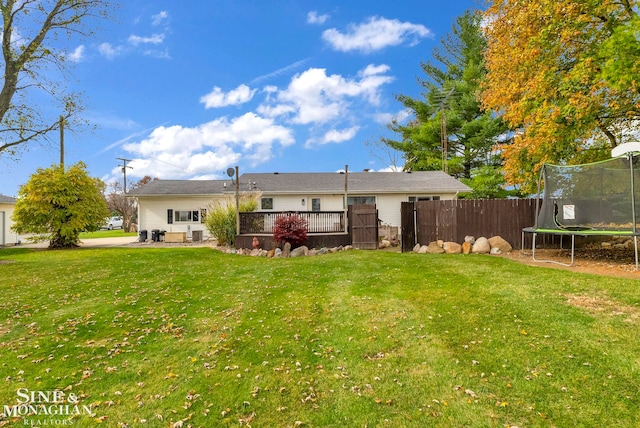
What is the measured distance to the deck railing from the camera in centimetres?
1224

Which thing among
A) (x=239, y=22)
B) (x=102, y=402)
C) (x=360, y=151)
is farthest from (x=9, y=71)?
(x=360, y=151)

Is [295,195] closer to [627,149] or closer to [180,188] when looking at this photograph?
[180,188]

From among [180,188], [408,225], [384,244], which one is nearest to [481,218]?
[408,225]

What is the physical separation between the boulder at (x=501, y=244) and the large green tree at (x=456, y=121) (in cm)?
1142

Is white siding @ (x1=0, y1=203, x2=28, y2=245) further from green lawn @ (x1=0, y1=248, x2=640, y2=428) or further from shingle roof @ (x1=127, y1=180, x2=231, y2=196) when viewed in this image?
green lawn @ (x1=0, y1=248, x2=640, y2=428)

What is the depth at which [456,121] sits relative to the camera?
73.4 feet

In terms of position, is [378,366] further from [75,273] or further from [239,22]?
[239,22]

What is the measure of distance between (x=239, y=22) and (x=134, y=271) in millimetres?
9516

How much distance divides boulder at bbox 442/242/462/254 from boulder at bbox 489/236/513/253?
96 cm

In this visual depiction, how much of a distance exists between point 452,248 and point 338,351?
7.59 m

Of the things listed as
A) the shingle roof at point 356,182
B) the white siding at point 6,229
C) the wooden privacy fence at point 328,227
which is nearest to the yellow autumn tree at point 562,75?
the wooden privacy fence at point 328,227

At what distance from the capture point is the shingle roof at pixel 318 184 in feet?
57.8

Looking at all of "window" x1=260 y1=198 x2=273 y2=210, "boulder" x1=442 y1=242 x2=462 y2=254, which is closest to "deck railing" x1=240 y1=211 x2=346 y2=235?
"boulder" x1=442 y1=242 x2=462 y2=254

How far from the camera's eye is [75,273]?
322 inches
